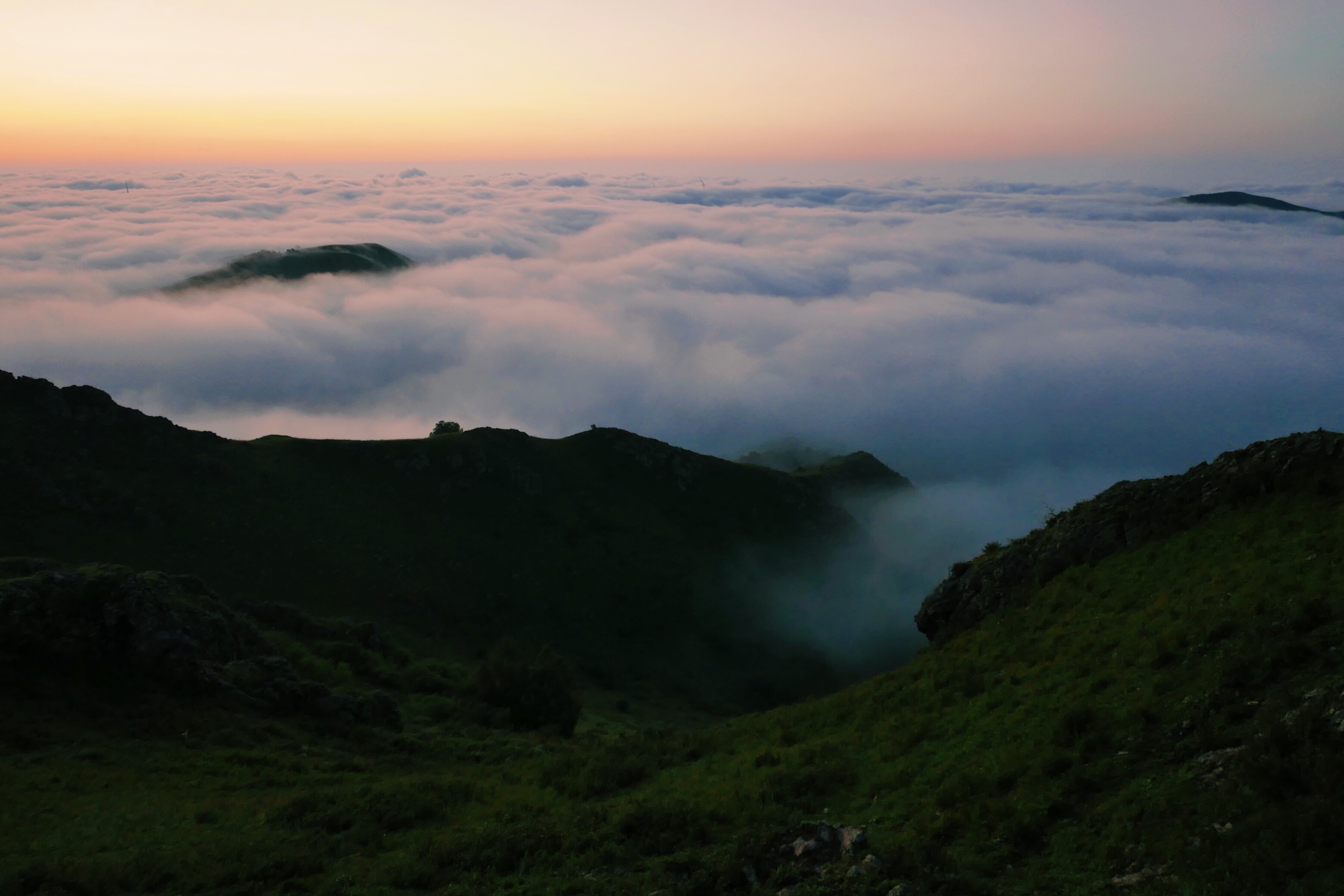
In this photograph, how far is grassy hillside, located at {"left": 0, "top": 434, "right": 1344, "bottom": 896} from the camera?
463 inches

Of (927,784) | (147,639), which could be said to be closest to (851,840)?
(927,784)

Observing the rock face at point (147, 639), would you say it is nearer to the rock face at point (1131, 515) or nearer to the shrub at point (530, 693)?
the shrub at point (530, 693)

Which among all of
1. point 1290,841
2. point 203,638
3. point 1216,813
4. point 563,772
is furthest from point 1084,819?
point 203,638

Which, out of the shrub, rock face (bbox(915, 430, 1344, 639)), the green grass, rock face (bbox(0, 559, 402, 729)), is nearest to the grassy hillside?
the green grass

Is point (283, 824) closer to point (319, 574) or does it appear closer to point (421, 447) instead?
point (319, 574)

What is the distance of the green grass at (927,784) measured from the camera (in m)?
11.8

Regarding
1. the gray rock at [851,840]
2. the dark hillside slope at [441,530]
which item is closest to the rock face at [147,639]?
the dark hillside slope at [441,530]

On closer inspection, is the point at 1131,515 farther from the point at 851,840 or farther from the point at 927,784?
the point at 851,840

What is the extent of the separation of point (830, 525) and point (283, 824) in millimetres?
82865

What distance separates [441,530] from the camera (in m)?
76.0

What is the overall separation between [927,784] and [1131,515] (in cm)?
1252

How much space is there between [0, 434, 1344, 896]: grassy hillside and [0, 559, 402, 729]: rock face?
3.71m

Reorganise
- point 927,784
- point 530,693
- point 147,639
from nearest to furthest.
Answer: point 927,784 < point 147,639 < point 530,693

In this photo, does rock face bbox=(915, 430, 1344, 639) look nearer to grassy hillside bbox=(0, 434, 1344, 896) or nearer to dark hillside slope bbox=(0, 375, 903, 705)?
grassy hillside bbox=(0, 434, 1344, 896)
